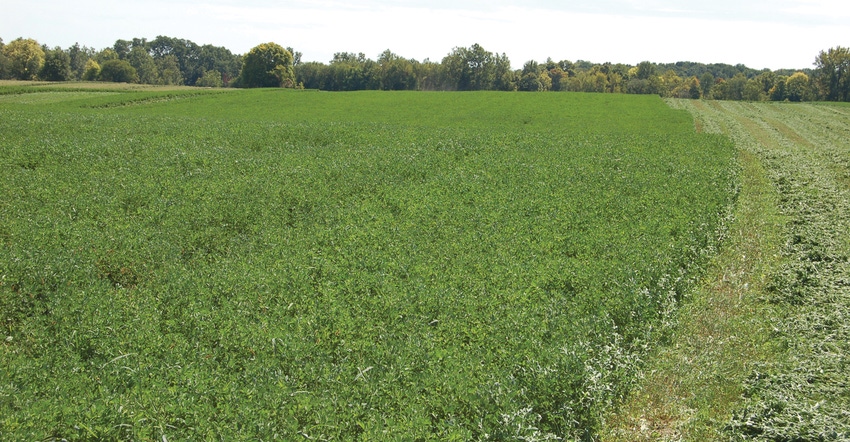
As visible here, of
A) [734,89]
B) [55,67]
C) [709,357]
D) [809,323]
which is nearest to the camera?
[709,357]

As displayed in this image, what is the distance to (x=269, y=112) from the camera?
163 ft

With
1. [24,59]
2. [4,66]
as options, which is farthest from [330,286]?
[4,66]

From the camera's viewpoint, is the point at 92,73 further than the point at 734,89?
No

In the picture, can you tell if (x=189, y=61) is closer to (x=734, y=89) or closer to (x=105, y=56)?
(x=105, y=56)

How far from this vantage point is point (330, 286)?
981 cm

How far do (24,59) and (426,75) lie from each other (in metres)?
78.9

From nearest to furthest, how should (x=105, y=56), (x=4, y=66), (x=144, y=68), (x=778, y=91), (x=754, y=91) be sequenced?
(x=4, y=66) < (x=778, y=91) < (x=754, y=91) < (x=144, y=68) < (x=105, y=56)

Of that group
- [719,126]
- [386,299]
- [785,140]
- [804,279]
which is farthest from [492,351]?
[719,126]

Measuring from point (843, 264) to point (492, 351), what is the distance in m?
10.4

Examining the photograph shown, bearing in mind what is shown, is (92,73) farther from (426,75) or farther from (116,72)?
(426,75)

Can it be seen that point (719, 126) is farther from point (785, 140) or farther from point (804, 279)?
point (804, 279)

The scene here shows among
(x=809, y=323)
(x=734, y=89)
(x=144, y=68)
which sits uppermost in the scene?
(x=144, y=68)

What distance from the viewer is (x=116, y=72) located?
388 feet

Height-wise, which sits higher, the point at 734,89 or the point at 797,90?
the point at 734,89
